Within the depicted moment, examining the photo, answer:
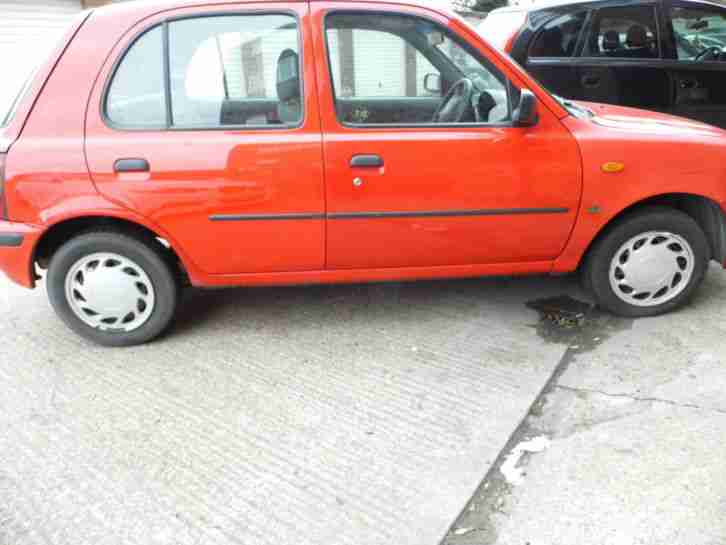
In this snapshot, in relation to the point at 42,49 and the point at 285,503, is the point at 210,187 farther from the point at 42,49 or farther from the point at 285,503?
the point at 285,503

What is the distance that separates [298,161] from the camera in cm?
310

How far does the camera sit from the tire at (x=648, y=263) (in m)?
3.46

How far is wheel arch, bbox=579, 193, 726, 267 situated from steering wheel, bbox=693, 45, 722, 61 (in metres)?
2.81

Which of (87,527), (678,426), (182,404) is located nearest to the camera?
(87,527)

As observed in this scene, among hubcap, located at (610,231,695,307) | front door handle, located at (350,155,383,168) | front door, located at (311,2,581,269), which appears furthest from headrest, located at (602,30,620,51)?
front door handle, located at (350,155,383,168)

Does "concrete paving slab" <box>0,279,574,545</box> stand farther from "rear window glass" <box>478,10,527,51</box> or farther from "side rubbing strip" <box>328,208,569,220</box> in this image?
"rear window glass" <box>478,10,527,51</box>

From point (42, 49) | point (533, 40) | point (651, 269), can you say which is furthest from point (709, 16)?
point (42, 49)

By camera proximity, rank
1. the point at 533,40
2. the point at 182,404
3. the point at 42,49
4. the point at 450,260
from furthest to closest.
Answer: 1. the point at 533,40
2. the point at 450,260
3. the point at 42,49
4. the point at 182,404

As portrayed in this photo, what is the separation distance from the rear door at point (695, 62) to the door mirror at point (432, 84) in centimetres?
340

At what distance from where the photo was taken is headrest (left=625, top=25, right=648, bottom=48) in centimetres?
564

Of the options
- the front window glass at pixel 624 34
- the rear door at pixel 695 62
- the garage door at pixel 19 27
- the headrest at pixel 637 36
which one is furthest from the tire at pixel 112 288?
the garage door at pixel 19 27

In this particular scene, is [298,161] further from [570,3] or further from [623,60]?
[623,60]

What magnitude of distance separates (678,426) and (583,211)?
3.93 feet

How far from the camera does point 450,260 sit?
342 cm
